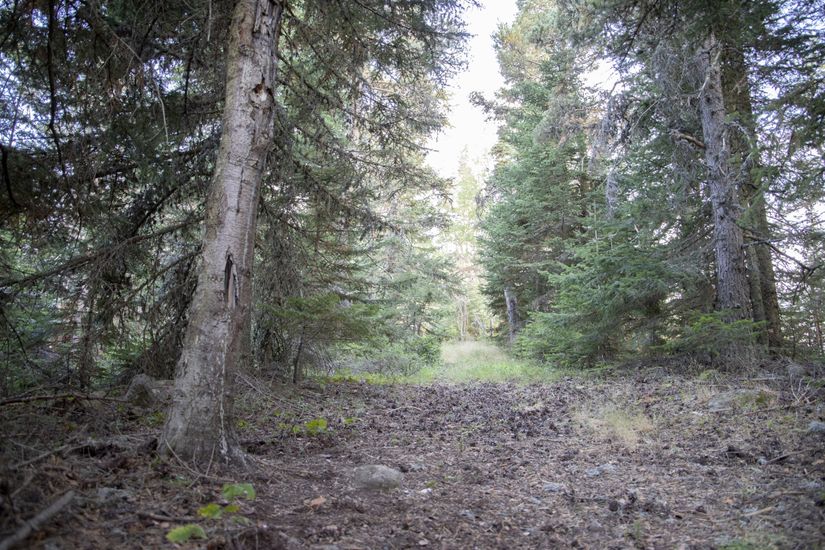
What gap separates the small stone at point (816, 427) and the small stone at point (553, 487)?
2882 mm

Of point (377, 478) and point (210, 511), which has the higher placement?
point (210, 511)

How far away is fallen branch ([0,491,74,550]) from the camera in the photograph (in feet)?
6.13

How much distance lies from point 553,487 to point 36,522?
12.7 feet

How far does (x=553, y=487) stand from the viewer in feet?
14.2

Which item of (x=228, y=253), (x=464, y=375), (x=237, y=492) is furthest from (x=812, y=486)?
(x=464, y=375)

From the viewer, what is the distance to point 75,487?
277 centimetres

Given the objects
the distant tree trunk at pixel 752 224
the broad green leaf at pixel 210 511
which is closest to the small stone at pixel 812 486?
the broad green leaf at pixel 210 511

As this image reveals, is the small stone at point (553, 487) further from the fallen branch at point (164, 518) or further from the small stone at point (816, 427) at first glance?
the fallen branch at point (164, 518)

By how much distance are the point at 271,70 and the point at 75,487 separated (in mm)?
3560

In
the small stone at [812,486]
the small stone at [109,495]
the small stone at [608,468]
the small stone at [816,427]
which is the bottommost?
the small stone at [608,468]

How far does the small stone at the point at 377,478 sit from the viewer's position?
404 cm

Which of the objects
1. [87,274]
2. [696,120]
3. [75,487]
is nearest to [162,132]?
[87,274]

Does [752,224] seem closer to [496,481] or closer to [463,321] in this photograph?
[496,481]

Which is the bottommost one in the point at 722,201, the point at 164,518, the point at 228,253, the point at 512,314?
the point at 164,518
